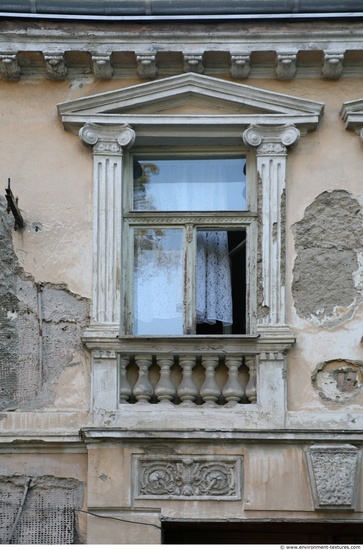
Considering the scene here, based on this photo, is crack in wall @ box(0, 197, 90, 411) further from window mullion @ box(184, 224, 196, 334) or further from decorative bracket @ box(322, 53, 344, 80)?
decorative bracket @ box(322, 53, 344, 80)

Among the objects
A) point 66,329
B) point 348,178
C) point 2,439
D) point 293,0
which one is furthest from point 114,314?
point 293,0

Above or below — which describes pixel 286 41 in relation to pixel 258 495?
above

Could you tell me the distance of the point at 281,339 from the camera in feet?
32.3

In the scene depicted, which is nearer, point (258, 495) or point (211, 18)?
point (258, 495)

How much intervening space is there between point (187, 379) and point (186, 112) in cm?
217

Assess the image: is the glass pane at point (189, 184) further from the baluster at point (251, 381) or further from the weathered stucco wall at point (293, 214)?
the baluster at point (251, 381)

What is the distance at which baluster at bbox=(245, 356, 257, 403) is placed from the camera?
Answer: 9836 millimetres

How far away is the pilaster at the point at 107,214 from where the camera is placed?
1003 centimetres

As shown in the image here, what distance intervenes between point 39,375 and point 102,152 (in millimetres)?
1834

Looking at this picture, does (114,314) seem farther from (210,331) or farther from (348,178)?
(348,178)

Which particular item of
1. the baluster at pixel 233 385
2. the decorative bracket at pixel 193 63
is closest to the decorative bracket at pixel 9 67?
the decorative bracket at pixel 193 63

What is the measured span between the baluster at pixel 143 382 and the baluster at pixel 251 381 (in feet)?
2.41

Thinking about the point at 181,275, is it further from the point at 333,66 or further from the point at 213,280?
the point at 333,66

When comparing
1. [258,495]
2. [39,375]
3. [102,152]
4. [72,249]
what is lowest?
[258,495]
